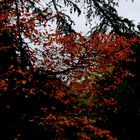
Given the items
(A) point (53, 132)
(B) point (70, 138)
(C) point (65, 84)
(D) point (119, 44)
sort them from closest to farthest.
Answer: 1. (D) point (119, 44)
2. (C) point (65, 84)
3. (A) point (53, 132)
4. (B) point (70, 138)

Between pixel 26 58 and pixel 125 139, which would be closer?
pixel 26 58

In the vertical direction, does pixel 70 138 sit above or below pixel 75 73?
below

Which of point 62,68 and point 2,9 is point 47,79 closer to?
point 62,68

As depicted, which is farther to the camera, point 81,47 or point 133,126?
point 133,126

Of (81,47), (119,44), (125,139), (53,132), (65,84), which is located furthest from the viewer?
(125,139)

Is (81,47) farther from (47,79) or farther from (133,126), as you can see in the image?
(133,126)

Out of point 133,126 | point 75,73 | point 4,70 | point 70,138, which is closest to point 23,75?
point 4,70

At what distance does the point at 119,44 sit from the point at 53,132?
11.9 ft

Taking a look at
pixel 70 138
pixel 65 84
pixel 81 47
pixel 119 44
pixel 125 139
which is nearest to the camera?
pixel 81 47

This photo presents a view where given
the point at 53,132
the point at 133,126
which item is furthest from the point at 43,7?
the point at 133,126

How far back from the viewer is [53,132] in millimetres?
11828

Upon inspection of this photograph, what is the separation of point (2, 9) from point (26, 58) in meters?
1.48

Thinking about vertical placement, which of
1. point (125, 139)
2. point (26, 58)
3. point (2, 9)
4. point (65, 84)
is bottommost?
point (125, 139)

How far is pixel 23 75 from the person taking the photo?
990 cm
